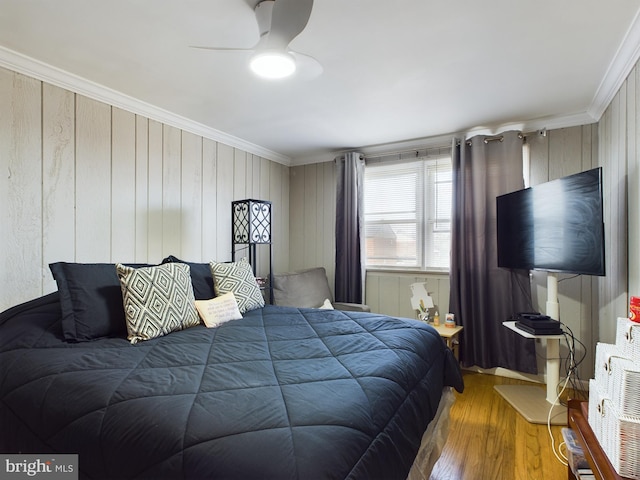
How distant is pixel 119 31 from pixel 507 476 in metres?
3.15

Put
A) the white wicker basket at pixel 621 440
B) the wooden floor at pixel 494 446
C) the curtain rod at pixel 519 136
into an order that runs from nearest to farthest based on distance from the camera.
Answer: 1. the white wicker basket at pixel 621 440
2. the wooden floor at pixel 494 446
3. the curtain rod at pixel 519 136

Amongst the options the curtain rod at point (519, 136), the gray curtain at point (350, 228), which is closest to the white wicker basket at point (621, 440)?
the curtain rod at point (519, 136)

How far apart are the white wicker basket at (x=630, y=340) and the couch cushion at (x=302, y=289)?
2508 mm

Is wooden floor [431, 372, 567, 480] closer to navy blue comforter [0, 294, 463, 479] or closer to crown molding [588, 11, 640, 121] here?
navy blue comforter [0, 294, 463, 479]

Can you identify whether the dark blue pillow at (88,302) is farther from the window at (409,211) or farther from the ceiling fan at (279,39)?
the window at (409,211)

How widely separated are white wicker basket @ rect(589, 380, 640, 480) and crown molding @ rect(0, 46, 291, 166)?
3301 mm

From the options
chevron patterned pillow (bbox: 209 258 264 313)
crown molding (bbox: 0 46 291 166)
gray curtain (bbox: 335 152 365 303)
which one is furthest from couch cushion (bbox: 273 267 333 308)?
crown molding (bbox: 0 46 291 166)

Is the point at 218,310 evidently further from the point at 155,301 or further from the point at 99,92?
the point at 99,92

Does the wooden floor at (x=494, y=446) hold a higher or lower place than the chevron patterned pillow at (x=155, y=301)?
lower

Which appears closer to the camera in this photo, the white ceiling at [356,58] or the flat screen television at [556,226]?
the white ceiling at [356,58]

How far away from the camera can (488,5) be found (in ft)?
5.11

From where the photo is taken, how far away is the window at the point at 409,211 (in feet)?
11.7

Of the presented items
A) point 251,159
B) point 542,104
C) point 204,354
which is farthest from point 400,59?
point 251,159

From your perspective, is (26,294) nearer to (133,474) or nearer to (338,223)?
(133,474)
